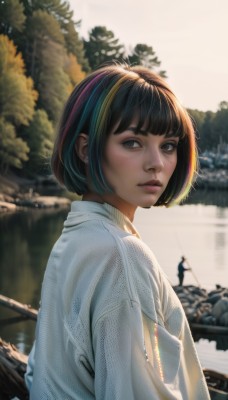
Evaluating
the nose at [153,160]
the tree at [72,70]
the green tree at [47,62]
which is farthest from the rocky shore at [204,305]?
the tree at [72,70]

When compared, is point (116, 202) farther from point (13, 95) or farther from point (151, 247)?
point (13, 95)

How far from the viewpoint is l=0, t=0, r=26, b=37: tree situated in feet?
167

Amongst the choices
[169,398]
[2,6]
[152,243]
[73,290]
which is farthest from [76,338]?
[2,6]

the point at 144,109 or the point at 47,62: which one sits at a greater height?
the point at 47,62

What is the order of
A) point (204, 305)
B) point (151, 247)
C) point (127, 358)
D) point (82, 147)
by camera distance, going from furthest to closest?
point (151, 247)
point (204, 305)
point (82, 147)
point (127, 358)

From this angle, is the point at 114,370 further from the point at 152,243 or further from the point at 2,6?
the point at 2,6

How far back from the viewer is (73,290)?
6.10ft

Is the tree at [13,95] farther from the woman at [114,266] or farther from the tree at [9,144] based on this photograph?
the woman at [114,266]

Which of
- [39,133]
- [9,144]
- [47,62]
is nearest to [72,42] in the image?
[47,62]

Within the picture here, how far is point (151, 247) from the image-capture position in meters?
29.5

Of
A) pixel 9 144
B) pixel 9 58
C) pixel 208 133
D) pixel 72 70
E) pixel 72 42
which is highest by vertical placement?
pixel 72 42

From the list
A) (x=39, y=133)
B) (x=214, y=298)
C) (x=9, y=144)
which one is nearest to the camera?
(x=214, y=298)

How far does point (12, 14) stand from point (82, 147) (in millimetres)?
51139

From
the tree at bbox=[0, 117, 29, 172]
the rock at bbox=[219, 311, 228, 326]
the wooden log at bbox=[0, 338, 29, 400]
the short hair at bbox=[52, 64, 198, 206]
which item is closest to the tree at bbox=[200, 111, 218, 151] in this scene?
the tree at bbox=[0, 117, 29, 172]
